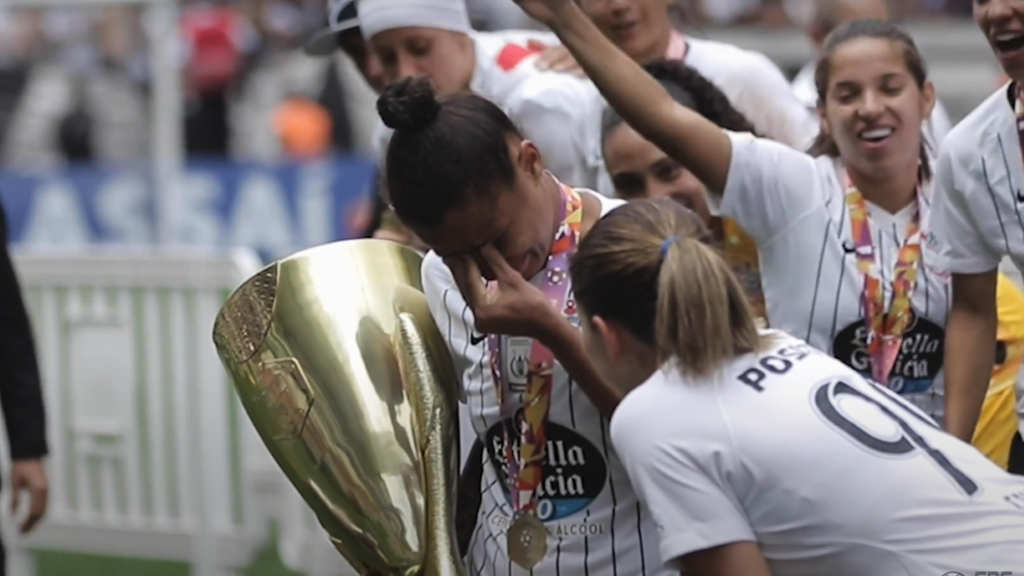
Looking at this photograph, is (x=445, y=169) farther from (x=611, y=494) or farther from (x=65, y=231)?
(x=65, y=231)

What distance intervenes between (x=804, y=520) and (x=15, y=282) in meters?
3.15

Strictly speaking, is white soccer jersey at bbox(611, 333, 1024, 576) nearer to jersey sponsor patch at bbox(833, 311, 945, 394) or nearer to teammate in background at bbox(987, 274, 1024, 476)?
jersey sponsor patch at bbox(833, 311, 945, 394)

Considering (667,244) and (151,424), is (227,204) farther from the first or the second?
(667,244)

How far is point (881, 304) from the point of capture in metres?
3.90

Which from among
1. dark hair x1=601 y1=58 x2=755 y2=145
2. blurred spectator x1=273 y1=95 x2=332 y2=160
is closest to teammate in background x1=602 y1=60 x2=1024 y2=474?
dark hair x1=601 y1=58 x2=755 y2=145

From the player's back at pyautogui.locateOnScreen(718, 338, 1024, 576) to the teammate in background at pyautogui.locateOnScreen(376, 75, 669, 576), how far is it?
390 millimetres

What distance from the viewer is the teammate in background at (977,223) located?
3.84m

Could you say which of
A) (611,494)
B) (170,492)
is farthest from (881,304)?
(170,492)

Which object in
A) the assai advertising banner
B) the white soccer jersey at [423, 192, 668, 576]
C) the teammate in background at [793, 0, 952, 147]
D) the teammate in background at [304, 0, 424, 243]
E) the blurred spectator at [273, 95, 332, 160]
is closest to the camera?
the white soccer jersey at [423, 192, 668, 576]

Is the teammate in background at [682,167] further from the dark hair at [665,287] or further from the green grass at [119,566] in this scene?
the green grass at [119,566]

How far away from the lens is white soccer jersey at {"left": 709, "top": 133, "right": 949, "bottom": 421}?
3754 mm

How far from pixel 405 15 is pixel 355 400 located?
1714 millimetres

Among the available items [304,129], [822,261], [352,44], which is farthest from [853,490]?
[304,129]

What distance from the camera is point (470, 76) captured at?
5.15 m
